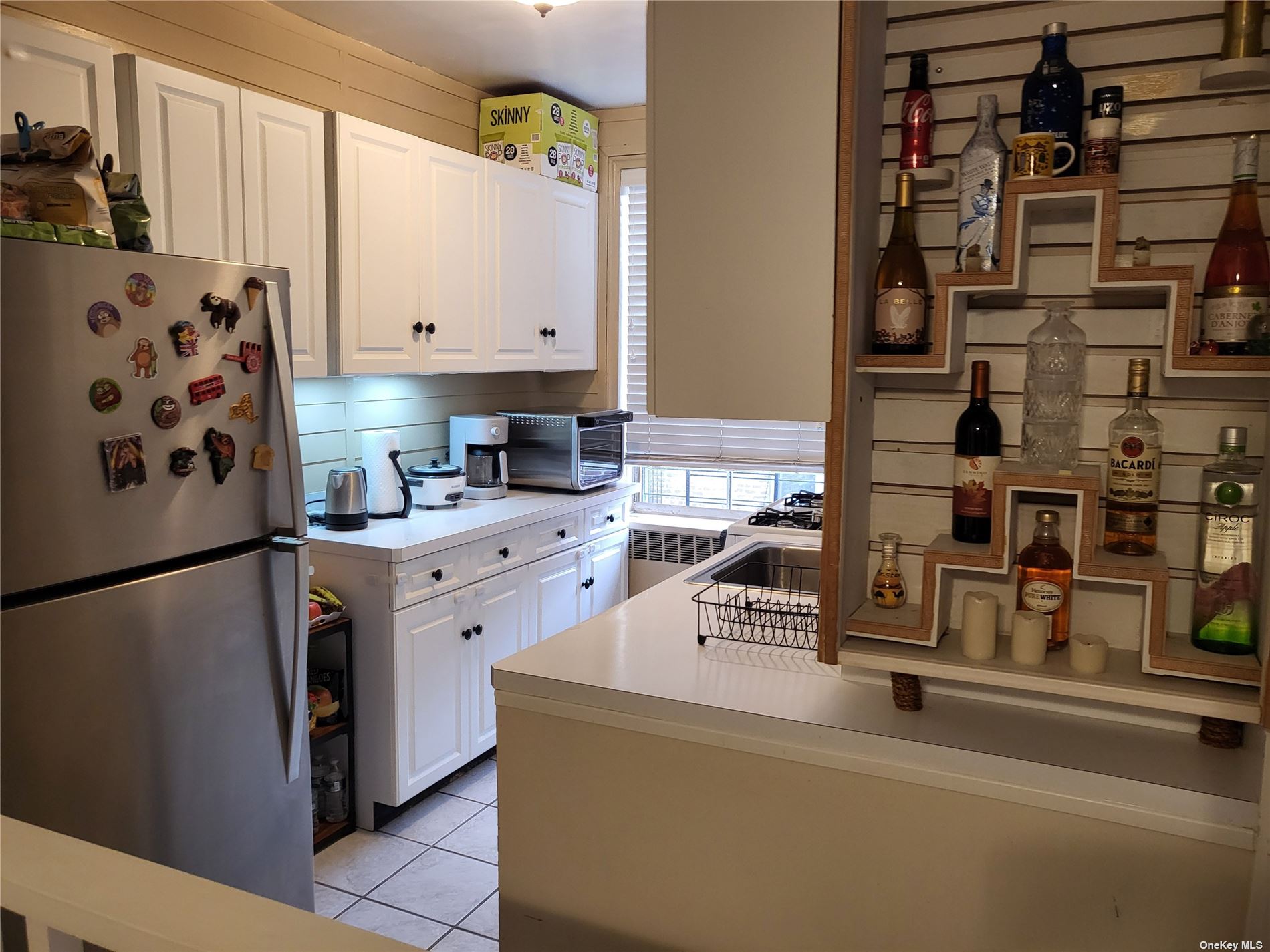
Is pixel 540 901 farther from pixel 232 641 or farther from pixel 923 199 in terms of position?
pixel 923 199

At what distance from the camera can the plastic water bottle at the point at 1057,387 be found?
4.61 ft

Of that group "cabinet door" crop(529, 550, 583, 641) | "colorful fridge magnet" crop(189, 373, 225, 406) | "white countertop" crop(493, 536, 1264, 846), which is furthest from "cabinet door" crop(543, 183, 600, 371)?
"white countertop" crop(493, 536, 1264, 846)

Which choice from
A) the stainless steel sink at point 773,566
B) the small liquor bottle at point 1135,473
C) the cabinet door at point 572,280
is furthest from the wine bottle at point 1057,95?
the cabinet door at point 572,280

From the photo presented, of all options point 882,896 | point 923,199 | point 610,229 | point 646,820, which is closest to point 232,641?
point 646,820

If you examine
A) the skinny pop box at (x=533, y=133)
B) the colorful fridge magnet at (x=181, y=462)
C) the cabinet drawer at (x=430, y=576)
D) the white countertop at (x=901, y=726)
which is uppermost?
the skinny pop box at (x=533, y=133)

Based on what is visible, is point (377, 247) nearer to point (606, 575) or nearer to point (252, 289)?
point (252, 289)

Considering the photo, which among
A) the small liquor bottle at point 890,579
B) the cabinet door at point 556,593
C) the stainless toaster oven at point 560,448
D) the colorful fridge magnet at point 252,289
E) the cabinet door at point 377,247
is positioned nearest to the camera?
the small liquor bottle at point 890,579

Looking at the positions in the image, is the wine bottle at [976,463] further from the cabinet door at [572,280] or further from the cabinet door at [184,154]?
the cabinet door at [572,280]

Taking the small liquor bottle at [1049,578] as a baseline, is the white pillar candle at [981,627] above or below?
below

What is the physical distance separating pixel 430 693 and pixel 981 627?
79.9 inches

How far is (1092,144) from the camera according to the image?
126cm

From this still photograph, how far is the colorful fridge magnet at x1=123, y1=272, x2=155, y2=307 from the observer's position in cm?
181

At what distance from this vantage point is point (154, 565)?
1905 mm

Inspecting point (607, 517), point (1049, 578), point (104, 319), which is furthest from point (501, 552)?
point (1049, 578)
